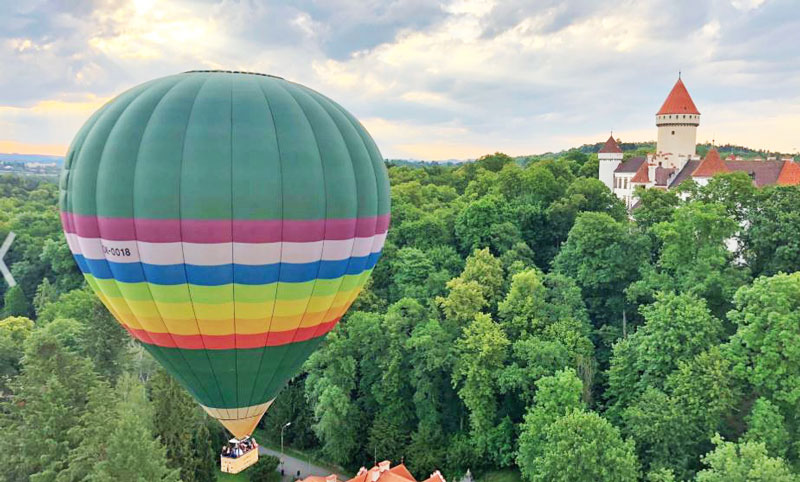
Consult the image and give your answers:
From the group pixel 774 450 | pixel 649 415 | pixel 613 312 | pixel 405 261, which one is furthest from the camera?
pixel 405 261

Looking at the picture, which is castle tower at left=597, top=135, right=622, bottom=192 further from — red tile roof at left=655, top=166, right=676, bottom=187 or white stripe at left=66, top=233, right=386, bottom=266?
white stripe at left=66, top=233, right=386, bottom=266

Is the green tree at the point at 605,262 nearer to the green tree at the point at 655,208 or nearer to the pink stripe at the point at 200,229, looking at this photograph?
the green tree at the point at 655,208

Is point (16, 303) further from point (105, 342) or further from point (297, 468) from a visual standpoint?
point (297, 468)

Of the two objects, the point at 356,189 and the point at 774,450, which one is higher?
the point at 356,189

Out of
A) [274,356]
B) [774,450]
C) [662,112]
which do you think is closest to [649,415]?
[774,450]

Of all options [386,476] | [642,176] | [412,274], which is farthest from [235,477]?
[642,176]

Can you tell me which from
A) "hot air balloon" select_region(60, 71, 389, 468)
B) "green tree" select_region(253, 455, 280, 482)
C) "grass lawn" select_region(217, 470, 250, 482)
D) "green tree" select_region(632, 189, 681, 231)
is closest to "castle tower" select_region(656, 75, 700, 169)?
"green tree" select_region(632, 189, 681, 231)

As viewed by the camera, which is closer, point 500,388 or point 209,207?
point 209,207

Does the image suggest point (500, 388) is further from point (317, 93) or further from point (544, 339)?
point (317, 93)
